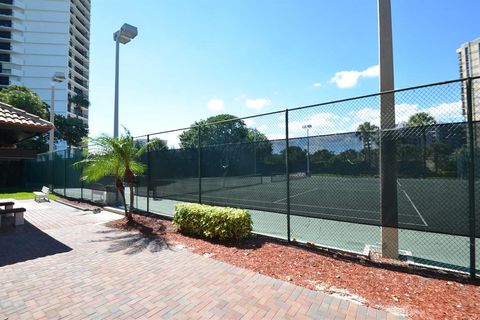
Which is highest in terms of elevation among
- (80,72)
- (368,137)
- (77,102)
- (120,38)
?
(80,72)

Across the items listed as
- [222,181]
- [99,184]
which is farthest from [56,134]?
[222,181]

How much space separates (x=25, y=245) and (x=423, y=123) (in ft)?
28.8

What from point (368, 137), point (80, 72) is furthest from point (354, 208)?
point (80, 72)

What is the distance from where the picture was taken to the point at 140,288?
4.11 m

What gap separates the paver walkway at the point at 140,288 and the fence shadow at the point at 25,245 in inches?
0.8

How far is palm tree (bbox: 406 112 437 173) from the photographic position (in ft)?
15.1

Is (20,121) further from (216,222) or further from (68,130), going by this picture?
(68,130)

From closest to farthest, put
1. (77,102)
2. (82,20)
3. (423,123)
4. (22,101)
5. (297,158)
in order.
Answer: (423,123) < (297,158) < (22,101) < (77,102) < (82,20)

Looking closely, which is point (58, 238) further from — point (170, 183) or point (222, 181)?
point (222, 181)

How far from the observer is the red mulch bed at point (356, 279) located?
3.51 m

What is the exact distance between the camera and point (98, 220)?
30.8ft

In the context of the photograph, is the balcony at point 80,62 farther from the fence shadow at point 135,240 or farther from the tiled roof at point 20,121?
the fence shadow at point 135,240

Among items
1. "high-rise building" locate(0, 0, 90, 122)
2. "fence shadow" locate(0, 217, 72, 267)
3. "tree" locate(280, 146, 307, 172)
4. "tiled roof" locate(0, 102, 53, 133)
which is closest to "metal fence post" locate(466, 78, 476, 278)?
"tree" locate(280, 146, 307, 172)

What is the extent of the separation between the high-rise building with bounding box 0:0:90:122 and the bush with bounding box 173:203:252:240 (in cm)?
7553
